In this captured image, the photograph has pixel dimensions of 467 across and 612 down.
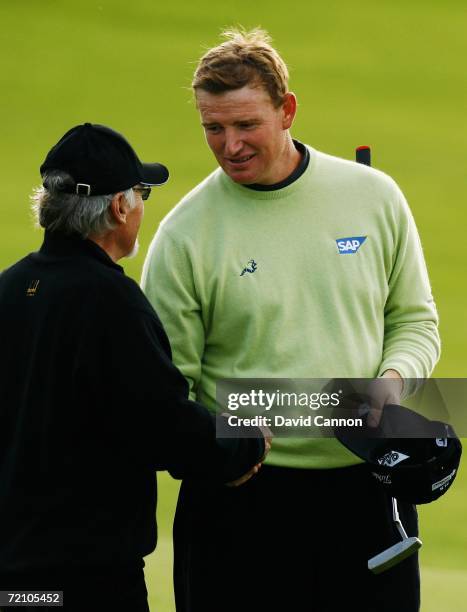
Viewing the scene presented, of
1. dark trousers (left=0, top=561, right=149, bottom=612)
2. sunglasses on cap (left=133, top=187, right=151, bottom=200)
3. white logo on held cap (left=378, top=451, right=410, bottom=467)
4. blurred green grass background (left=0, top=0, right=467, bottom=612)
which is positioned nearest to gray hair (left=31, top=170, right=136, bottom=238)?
sunglasses on cap (left=133, top=187, right=151, bottom=200)

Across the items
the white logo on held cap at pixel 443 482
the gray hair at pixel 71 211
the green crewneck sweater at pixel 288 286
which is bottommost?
the white logo on held cap at pixel 443 482

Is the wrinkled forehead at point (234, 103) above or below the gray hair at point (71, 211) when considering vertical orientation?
above

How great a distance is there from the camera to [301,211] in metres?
2.95

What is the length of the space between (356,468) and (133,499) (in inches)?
24.4

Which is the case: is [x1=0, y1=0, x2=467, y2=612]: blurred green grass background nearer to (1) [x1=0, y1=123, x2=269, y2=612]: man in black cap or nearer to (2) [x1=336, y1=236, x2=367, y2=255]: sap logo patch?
(2) [x1=336, y1=236, x2=367, y2=255]: sap logo patch

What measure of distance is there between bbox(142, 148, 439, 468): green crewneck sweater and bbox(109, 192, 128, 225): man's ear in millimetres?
272

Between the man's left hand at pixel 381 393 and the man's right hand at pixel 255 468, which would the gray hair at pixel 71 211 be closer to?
the man's right hand at pixel 255 468

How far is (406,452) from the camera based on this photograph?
2.79 m

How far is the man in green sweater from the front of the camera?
9.35 ft

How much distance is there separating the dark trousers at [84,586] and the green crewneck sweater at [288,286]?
0.50 m

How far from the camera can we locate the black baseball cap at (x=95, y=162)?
101 inches

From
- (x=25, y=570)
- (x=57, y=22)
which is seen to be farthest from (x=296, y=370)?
(x=57, y=22)

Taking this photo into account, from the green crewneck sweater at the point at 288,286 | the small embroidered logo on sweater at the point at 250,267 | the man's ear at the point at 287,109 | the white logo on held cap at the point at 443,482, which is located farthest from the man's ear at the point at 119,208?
the white logo on held cap at the point at 443,482

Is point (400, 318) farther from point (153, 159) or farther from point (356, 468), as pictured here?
point (153, 159)
